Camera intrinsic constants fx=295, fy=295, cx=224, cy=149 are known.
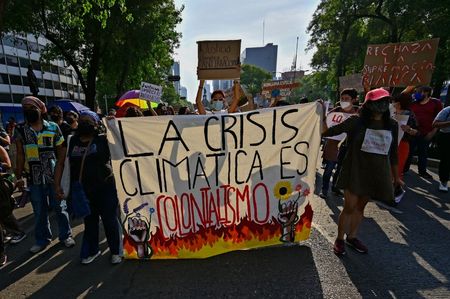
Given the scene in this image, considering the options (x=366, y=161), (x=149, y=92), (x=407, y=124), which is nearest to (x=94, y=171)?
(x=149, y=92)

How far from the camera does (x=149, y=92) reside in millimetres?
5578

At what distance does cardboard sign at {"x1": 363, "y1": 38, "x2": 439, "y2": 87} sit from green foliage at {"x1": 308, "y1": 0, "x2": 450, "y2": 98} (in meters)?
9.89

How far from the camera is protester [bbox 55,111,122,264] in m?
3.12

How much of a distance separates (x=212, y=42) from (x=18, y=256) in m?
3.89

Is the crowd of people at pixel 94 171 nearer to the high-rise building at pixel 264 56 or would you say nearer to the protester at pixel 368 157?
the protester at pixel 368 157

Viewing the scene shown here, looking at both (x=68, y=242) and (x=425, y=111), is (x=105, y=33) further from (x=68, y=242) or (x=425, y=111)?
(x=425, y=111)

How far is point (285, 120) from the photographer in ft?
10.9

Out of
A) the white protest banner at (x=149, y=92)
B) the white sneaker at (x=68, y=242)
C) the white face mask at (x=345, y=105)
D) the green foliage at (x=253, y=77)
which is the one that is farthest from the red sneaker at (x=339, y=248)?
the green foliage at (x=253, y=77)

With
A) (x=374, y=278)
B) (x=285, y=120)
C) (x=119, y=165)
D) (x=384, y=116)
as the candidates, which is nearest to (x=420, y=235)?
(x=374, y=278)

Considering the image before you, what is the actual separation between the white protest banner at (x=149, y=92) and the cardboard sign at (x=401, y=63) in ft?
13.9

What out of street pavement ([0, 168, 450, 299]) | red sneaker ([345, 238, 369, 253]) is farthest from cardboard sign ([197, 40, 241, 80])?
red sneaker ([345, 238, 369, 253])

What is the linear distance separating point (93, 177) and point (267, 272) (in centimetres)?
206

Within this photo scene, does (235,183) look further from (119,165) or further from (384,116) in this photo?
(384,116)

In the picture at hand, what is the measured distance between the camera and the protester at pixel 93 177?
312 centimetres
